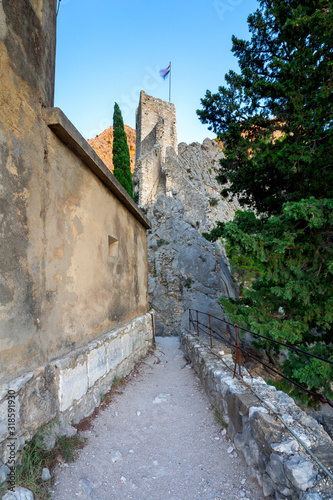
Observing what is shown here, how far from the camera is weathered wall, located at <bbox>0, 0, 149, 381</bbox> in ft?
6.71

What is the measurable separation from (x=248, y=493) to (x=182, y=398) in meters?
2.11

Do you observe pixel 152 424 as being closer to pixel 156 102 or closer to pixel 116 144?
pixel 116 144

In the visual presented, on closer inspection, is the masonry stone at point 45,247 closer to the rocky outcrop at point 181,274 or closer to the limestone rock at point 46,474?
the limestone rock at point 46,474

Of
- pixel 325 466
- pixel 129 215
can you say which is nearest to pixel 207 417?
pixel 325 466

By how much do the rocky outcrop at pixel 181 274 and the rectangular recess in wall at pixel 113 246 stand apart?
8928 mm

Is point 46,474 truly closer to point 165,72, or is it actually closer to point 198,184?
point 198,184

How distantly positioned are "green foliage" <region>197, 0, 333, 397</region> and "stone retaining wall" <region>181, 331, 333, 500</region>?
82.1 inches

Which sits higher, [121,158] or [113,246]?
[121,158]

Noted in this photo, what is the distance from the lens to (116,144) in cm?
1872

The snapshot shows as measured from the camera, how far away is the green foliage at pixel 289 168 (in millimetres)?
4613

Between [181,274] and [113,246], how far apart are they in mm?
10353

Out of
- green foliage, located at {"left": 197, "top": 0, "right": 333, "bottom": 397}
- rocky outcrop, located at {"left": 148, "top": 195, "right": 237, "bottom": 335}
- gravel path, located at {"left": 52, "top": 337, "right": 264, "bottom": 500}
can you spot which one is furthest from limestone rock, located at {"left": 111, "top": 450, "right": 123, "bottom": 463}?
rocky outcrop, located at {"left": 148, "top": 195, "right": 237, "bottom": 335}

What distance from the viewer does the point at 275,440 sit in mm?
1938

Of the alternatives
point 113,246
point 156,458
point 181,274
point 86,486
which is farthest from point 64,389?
point 181,274
